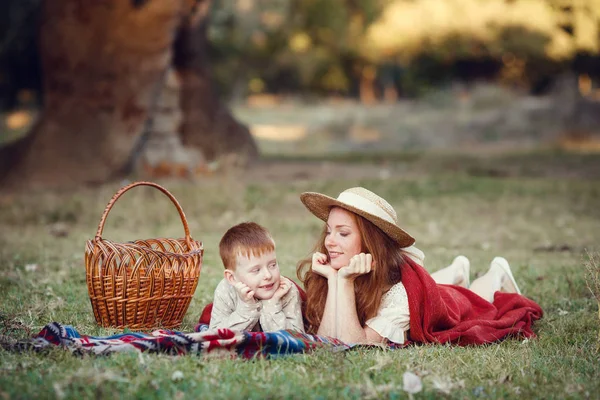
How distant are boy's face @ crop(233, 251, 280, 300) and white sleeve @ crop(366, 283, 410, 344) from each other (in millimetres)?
636

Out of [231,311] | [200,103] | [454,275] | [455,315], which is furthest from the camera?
[200,103]

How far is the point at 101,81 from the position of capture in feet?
41.4

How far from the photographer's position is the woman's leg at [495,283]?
612cm

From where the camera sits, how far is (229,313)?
5.05 m

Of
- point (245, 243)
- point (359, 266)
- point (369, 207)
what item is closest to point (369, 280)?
point (359, 266)

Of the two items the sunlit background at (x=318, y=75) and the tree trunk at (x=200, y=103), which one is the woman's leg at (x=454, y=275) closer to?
the sunlit background at (x=318, y=75)

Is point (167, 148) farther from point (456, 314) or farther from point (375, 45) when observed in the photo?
point (375, 45)

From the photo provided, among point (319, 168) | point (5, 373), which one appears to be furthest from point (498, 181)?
point (5, 373)

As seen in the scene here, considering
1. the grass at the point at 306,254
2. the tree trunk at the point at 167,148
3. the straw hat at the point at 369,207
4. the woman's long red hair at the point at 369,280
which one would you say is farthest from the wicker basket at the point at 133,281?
the tree trunk at the point at 167,148

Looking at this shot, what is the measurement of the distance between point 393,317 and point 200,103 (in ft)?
33.9

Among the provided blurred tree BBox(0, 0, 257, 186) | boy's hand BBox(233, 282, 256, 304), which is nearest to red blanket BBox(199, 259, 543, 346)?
boy's hand BBox(233, 282, 256, 304)

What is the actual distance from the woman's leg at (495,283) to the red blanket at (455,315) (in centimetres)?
33

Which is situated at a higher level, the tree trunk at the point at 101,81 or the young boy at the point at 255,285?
the tree trunk at the point at 101,81

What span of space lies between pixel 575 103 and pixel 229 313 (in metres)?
18.1
